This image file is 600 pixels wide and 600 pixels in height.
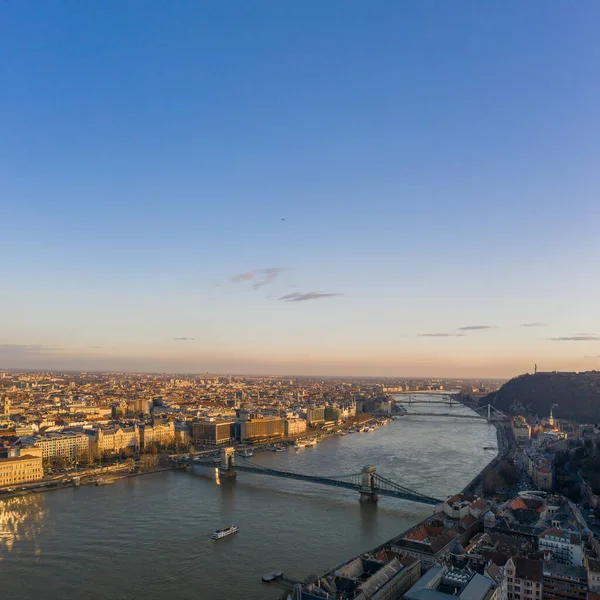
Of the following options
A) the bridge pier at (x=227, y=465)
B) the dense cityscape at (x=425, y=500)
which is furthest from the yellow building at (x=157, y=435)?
the bridge pier at (x=227, y=465)

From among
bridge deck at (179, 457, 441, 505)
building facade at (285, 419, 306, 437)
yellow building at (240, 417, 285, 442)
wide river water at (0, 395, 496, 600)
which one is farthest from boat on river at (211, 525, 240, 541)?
building facade at (285, 419, 306, 437)

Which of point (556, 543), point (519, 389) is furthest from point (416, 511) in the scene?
point (519, 389)

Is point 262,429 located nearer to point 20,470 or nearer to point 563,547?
point 20,470

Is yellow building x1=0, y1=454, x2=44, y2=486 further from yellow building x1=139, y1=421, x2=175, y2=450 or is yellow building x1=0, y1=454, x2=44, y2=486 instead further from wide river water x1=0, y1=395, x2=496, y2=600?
yellow building x1=139, y1=421, x2=175, y2=450

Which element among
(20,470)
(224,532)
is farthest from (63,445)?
(224,532)

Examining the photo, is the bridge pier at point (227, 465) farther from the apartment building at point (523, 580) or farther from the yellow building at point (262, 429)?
the apartment building at point (523, 580)
